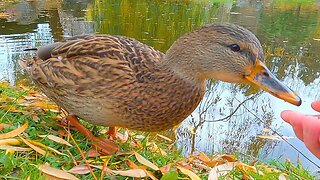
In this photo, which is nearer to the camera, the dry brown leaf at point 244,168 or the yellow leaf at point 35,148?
the yellow leaf at point 35,148

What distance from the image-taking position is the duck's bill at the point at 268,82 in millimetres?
2201

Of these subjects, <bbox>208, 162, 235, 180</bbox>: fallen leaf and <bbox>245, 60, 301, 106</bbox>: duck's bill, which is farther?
<bbox>208, 162, 235, 180</bbox>: fallen leaf

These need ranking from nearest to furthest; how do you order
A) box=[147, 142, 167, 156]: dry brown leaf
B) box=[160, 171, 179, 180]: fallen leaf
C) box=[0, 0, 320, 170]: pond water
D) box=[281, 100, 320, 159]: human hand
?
box=[281, 100, 320, 159]: human hand → box=[160, 171, 179, 180]: fallen leaf → box=[147, 142, 167, 156]: dry brown leaf → box=[0, 0, 320, 170]: pond water

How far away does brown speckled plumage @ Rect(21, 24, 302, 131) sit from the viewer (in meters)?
2.44

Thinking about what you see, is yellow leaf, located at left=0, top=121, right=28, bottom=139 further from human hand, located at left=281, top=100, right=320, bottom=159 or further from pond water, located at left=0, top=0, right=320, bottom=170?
pond water, located at left=0, top=0, right=320, bottom=170

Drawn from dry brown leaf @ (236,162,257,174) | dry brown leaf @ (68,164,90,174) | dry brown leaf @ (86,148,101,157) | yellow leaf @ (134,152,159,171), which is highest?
dry brown leaf @ (68,164,90,174)

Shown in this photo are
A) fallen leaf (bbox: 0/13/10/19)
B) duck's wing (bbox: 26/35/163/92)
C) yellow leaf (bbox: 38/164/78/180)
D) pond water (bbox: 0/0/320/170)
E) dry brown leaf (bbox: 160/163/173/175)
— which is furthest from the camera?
fallen leaf (bbox: 0/13/10/19)

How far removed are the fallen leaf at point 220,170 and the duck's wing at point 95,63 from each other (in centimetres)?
69

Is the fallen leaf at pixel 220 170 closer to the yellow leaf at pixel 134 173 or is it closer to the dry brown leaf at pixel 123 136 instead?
the yellow leaf at pixel 134 173

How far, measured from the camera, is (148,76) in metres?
2.52

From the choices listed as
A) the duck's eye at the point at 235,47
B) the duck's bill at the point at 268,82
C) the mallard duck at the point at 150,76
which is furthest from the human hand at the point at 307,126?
the duck's eye at the point at 235,47

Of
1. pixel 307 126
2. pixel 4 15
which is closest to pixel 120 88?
pixel 307 126

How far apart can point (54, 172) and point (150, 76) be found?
2.52ft

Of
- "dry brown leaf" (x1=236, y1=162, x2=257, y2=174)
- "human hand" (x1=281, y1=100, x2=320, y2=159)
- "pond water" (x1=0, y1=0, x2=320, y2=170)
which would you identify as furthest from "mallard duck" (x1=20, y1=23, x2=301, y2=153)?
"pond water" (x1=0, y1=0, x2=320, y2=170)
